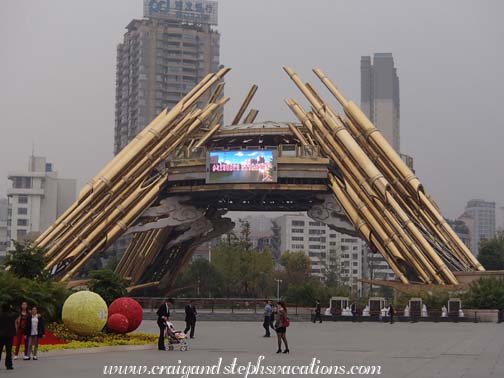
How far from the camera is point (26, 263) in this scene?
32.5 metres

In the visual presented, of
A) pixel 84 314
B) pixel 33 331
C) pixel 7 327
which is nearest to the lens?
pixel 7 327

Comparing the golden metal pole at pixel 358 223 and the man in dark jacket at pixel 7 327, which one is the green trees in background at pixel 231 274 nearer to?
the golden metal pole at pixel 358 223

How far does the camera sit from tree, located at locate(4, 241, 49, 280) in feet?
106

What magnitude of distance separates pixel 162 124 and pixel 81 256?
10385 mm

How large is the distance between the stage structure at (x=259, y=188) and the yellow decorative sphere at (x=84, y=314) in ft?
98.2

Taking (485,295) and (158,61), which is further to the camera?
(158,61)

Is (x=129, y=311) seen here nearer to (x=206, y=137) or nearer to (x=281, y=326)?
(x=281, y=326)

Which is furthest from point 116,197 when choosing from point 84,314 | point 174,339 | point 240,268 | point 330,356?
point 330,356

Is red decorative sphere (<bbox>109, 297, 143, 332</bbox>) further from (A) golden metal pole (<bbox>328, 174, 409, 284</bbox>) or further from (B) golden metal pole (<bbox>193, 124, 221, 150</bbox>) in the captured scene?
(B) golden metal pole (<bbox>193, 124, 221, 150</bbox>)

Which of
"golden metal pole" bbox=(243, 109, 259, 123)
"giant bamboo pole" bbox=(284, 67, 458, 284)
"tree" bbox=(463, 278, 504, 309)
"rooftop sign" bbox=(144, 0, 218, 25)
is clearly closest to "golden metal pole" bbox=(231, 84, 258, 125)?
"golden metal pole" bbox=(243, 109, 259, 123)

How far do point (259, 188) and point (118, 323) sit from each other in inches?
1315

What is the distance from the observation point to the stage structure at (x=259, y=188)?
5491 cm

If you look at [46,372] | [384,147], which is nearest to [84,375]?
[46,372]

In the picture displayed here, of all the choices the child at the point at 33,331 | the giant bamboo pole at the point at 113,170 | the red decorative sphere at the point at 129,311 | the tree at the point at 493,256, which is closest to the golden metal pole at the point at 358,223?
the giant bamboo pole at the point at 113,170
